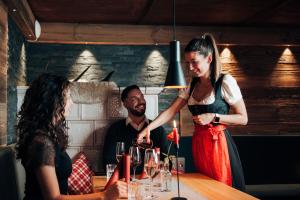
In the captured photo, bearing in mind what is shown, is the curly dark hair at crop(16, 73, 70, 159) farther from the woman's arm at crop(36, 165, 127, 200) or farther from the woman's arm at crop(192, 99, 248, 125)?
the woman's arm at crop(192, 99, 248, 125)

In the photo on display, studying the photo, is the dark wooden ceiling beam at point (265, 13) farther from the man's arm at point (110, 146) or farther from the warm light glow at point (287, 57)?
the man's arm at point (110, 146)

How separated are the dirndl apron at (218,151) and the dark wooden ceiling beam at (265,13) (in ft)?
6.61

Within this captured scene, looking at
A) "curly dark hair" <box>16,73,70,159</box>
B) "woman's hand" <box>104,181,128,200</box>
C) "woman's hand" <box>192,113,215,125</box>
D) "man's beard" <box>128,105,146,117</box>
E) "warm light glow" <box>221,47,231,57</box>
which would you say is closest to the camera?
"woman's hand" <box>104,181,128,200</box>

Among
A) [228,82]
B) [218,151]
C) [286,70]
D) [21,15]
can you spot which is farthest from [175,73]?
[286,70]

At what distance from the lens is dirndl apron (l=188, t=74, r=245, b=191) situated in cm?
249

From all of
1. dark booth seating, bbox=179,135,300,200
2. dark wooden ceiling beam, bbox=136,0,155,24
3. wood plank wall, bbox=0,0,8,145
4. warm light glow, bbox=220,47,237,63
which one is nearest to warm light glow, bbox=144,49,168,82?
dark wooden ceiling beam, bbox=136,0,155,24

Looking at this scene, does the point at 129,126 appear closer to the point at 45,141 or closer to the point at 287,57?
the point at 45,141

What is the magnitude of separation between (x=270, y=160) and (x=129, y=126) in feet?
7.32

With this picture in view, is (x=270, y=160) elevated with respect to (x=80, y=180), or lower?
lower

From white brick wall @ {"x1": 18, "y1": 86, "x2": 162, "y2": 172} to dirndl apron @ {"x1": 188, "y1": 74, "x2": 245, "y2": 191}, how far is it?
138 centimetres

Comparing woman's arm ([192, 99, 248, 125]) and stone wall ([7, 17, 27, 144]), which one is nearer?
woman's arm ([192, 99, 248, 125])

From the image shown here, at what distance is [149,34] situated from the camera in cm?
518

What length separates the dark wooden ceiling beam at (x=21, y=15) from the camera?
126 inches

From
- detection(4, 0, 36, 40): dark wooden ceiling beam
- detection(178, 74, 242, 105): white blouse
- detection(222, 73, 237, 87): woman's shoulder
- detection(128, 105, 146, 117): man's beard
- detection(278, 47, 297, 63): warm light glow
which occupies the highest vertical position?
detection(4, 0, 36, 40): dark wooden ceiling beam
